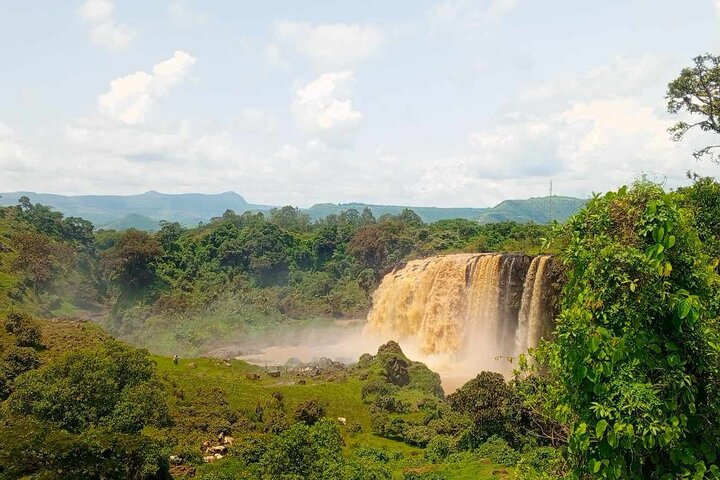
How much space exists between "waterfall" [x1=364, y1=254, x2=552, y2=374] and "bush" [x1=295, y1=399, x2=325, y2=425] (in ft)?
44.3

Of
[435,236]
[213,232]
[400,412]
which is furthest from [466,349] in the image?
[213,232]

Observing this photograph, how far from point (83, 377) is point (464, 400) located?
16.1m

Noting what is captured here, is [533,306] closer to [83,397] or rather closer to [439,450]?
[439,450]

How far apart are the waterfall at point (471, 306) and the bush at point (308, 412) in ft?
44.3

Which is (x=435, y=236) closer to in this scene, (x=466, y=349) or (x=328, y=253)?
(x=328, y=253)

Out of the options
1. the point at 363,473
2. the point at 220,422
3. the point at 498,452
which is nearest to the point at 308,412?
the point at 220,422

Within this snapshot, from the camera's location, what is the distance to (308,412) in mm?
26062

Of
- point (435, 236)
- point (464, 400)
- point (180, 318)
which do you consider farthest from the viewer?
point (435, 236)

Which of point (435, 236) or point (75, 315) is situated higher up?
point (435, 236)

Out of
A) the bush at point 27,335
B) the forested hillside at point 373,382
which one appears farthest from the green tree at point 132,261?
the bush at point 27,335

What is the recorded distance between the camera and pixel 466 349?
38219 mm

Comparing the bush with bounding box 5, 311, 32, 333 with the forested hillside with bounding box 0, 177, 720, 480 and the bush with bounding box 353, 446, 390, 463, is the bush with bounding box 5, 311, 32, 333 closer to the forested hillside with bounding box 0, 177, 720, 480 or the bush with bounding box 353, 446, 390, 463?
the forested hillside with bounding box 0, 177, 720, 480

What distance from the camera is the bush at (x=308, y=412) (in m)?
25.9

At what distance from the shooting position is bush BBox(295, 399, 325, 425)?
25.9 m
